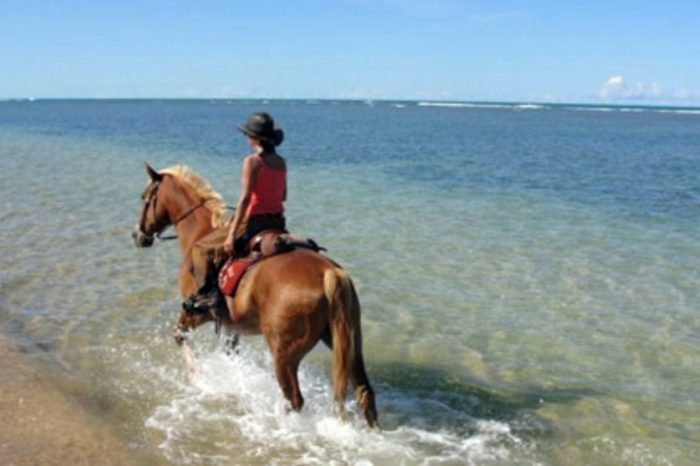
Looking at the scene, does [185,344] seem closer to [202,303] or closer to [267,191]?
[202,303]

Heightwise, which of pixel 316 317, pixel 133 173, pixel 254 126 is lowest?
pixel 133 173

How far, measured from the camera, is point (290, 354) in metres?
6.45

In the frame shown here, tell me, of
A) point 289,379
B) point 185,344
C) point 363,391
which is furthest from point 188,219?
point 363,391

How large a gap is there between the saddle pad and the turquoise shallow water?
138cm

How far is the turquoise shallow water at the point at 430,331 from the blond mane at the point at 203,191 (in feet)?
6.06

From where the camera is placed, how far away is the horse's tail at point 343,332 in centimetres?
622

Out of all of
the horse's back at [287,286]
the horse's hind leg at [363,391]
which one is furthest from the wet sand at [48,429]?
the horse's hind leg at [363,391]

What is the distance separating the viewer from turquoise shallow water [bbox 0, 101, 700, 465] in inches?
272

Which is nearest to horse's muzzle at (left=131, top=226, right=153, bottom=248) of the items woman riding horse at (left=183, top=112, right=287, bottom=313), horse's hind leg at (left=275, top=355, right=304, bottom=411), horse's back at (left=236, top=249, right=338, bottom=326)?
woman riding horse at (left=183, top=112, right=287, bottom=313)

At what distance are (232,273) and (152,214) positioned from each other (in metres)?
2.06

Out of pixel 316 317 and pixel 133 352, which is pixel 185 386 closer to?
pixel 133 352

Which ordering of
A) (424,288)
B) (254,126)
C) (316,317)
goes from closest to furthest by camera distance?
(316,317), (254,126), (424,288)

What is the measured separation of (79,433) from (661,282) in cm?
1020

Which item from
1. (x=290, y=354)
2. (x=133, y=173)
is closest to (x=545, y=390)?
(x=290, y=354)
